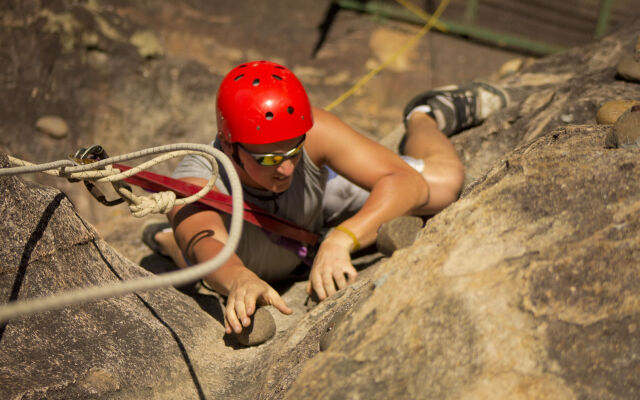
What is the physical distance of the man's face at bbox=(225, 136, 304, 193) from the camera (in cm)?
229

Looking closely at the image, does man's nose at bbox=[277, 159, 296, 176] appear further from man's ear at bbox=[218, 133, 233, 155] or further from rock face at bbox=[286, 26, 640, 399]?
rock face at bbox=[286, 26, 640, 399]

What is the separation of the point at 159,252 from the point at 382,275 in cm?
221

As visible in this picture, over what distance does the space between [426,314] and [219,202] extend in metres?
1.38

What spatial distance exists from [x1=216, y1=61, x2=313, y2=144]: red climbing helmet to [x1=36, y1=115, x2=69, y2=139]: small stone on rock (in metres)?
3.15

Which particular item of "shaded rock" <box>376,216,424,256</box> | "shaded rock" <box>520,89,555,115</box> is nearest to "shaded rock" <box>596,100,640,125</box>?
"shaded rock" <box>376,216,424,256</box>

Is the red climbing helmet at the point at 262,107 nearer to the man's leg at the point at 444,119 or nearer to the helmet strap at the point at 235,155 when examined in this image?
the helmet strap at the point at 235,155

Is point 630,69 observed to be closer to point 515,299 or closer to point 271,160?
point 271,160

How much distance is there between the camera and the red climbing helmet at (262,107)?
2234 mm

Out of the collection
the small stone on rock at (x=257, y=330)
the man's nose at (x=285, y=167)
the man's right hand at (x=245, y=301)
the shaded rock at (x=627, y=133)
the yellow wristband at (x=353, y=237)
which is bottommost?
the small stone on rock at (x=257, y=330)

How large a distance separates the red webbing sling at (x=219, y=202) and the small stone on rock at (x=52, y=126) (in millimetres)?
2698

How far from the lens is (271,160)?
2299 mm

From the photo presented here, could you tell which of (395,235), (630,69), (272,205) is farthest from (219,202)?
(630,69)

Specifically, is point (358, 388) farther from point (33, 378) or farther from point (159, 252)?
point (159, 252)

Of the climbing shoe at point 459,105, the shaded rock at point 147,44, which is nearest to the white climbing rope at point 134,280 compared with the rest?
the climbing shoe at point 459,105
